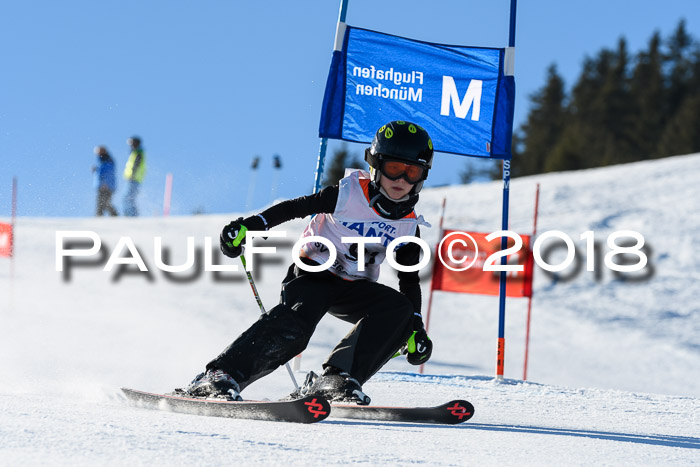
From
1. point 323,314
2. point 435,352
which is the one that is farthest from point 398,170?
point 435,352

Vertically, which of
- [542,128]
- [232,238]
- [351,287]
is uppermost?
[542,128]

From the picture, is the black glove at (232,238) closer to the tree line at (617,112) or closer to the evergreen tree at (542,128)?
the tree line at (617,112)

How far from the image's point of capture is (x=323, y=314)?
12.1 feet

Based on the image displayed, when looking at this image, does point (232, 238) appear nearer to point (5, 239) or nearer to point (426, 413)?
point (426, 413)

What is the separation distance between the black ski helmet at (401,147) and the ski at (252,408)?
1232 mm

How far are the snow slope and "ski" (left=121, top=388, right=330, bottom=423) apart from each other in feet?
0.29

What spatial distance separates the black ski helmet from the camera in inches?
146

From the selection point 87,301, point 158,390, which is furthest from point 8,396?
point 87,301

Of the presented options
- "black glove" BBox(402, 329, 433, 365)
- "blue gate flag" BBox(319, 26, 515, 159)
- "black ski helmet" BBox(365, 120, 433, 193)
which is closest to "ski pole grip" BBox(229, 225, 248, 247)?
"black ski helmet" BBox(365, 120, 433, 193)

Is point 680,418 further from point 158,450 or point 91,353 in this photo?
point 91,353

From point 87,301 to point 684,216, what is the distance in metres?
11.4

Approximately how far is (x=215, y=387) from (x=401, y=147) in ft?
4.38

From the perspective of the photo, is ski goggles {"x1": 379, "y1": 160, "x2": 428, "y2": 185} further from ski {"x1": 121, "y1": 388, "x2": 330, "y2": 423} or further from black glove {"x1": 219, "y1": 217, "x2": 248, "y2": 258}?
ski {"x1": 121, "y1": 388, "x2": 330, "y2": 423}

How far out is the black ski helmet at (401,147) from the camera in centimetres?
371
